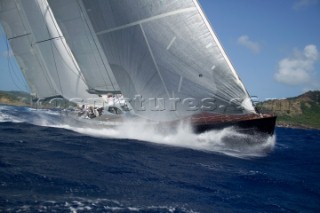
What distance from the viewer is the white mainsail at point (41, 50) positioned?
77.3ft

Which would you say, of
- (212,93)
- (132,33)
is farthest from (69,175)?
(132,33)

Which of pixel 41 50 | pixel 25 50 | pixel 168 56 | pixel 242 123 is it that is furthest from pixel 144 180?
pixel 25 50

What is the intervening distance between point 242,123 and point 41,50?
17420mm

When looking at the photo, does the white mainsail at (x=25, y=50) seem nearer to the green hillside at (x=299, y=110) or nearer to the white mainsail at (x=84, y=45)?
the white mainsail at (x=84, y=45)

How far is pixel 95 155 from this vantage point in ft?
36.3

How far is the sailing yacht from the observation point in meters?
14.4

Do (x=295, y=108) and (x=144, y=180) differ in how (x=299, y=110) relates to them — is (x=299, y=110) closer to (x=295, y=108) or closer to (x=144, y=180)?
(x=295, y=108)

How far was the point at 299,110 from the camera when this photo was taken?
10369cm

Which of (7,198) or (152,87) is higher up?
(152,87)

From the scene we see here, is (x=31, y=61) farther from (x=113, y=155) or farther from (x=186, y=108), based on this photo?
(x=113, y=155)

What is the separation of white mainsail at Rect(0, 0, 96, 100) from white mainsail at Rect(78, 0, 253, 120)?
22.9 feet

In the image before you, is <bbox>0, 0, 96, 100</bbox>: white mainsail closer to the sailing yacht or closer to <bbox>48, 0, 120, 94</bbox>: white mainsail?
<bbox>48, 0, 120, 94</bbox>: white mainsail

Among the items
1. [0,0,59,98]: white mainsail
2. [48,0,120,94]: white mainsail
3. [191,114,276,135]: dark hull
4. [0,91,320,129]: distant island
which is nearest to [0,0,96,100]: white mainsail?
[0,0,59,98]: white mainsail

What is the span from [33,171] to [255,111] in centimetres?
1122
